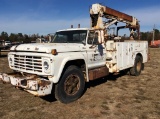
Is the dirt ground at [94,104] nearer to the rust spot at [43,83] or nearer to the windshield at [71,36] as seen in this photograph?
the rust spot at [43,83]

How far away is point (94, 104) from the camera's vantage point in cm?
579

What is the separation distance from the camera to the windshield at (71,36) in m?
6.86

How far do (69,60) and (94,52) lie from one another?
4.72 feet

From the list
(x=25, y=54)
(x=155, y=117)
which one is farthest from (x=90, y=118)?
(x=25, y=54)

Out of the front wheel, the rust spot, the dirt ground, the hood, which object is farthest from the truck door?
the rust spot

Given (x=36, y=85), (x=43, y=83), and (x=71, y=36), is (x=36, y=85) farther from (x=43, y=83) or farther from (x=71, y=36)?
(x=71, y=36)

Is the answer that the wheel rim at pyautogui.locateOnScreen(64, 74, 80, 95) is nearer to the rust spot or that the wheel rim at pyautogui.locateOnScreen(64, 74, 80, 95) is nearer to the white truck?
the white truck

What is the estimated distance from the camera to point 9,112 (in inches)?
207

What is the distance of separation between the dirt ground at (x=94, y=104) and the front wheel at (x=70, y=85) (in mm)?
202

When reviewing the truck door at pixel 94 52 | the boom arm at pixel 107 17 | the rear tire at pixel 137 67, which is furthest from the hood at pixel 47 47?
the rear tire at pixel 137 67

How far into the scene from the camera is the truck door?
6.68m

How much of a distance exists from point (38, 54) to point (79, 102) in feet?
6.07

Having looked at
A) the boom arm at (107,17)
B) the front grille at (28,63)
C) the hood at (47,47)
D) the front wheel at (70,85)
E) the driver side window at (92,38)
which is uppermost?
the boom arm at (107,17)

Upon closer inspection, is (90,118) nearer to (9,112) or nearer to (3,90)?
(9,112)
